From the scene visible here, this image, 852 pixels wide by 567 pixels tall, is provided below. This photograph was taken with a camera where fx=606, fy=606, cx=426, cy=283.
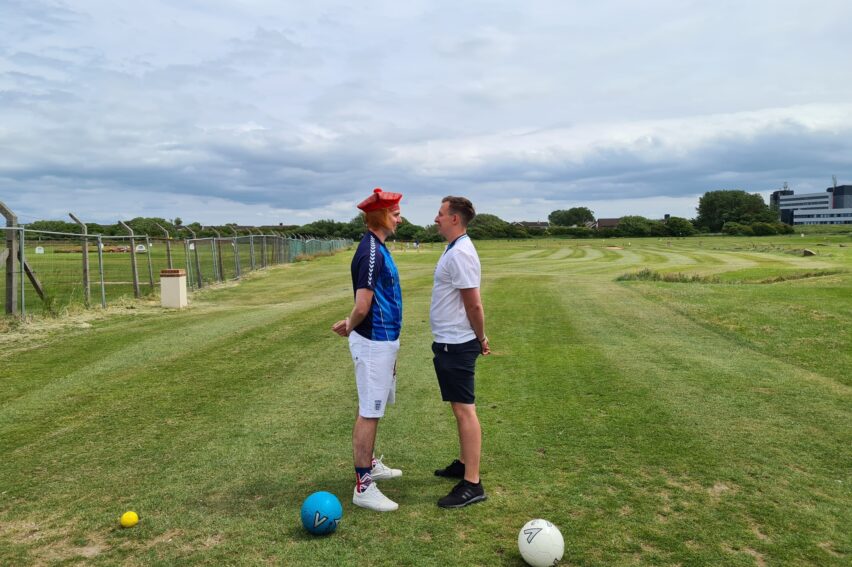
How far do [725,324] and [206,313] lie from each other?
41.0 feet

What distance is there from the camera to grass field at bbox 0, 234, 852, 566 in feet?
13.6

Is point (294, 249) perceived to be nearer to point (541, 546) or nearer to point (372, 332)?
point (372, 332)

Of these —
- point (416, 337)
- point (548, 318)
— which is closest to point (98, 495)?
point (416, 337)

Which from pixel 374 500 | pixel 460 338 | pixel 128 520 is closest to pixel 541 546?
pixel 374 500

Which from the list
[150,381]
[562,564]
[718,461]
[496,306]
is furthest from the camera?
[496,306]

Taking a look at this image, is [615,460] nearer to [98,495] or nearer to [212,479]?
[212,479]

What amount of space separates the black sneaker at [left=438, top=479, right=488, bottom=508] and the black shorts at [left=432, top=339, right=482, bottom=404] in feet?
2.12

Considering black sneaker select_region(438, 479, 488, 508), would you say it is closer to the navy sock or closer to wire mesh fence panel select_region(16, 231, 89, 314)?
the navy sock

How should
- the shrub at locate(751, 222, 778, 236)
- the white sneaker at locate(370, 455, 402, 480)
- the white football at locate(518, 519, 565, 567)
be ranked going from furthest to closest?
the shrub at locate(751, 222, 778, 236) → the white sneaker at locate(370, 455, 402, 480) → the white football at locate(518, 519, 565, 567)

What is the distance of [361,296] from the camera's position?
178 inches

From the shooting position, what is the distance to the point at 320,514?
4.17 m

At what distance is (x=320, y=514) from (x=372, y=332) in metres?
1.35

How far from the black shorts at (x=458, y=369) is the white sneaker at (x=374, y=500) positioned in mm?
902

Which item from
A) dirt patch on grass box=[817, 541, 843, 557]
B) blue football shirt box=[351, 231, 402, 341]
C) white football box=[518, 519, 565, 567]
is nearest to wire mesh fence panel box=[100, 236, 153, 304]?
blue football shirt box=[351, 231, 402, 341]
